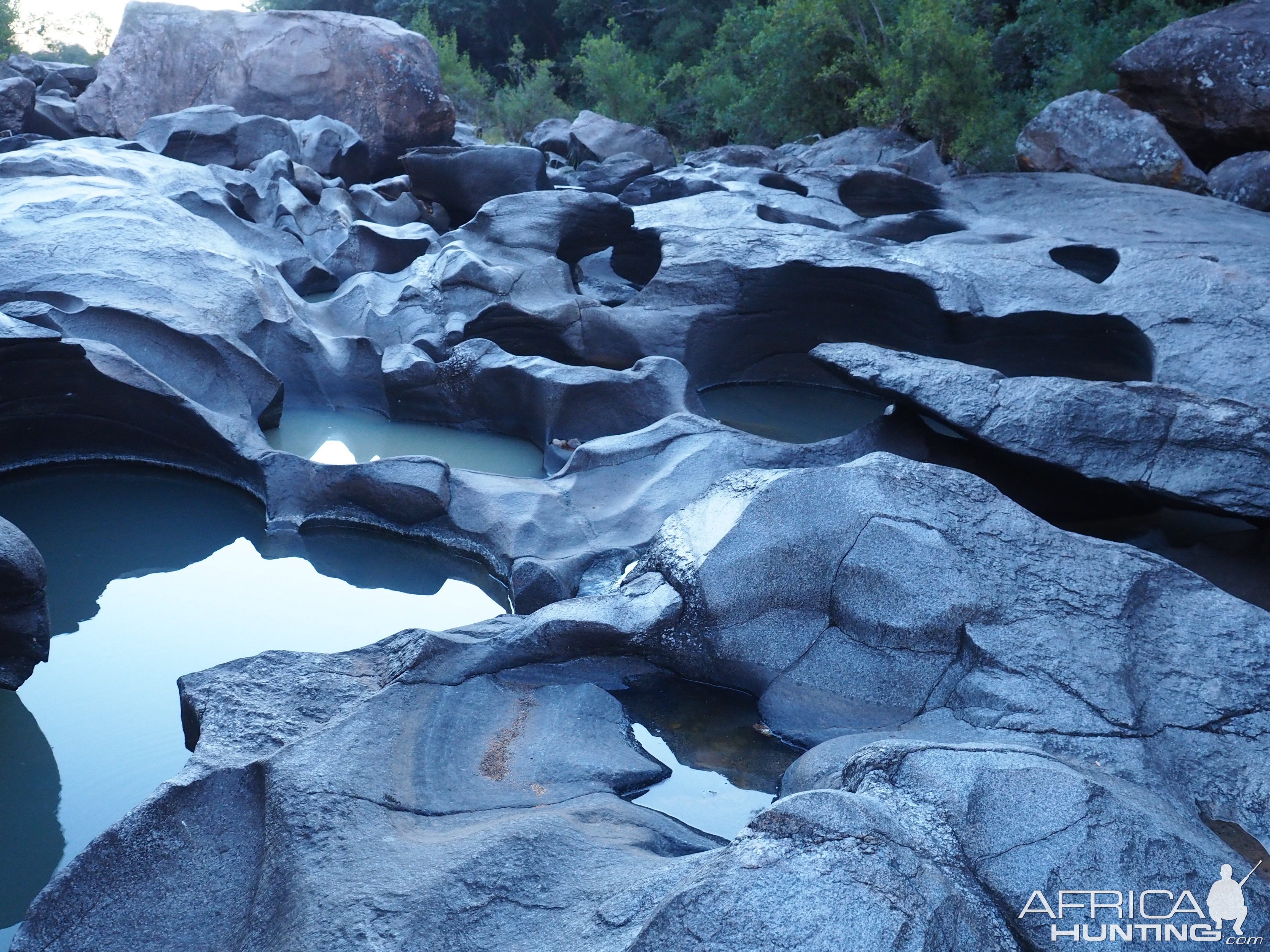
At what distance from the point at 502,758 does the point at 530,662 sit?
17.1 inches

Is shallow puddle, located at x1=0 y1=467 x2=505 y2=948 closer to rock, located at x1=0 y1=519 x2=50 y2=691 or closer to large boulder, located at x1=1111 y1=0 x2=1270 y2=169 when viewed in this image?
rock, located at x1=0 y1=519 x2=50 y2=691

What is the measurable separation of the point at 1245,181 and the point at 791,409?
15.3 feet

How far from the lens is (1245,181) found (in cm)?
810

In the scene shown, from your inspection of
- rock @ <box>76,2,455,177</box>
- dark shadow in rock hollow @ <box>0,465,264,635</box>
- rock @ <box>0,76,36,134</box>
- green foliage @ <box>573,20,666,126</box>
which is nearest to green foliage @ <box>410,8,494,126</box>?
green foliage @ <box>573,20,666,126</box>

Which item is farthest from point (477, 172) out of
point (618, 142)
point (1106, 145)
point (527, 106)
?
point (527, 106)

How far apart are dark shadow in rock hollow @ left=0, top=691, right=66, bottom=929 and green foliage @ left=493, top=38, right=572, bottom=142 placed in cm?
1616

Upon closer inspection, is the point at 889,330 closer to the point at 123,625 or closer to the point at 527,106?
the point at 123,625

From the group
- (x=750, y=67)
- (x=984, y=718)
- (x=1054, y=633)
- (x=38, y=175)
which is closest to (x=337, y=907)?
(x=984, y=718)

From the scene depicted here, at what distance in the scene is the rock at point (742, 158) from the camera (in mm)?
11242

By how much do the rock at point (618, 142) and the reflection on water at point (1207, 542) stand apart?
1046 centimetres

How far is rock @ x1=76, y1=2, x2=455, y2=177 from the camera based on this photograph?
1220cm

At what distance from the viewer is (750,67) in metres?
15.4

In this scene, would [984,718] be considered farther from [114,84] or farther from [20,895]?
[114,84]

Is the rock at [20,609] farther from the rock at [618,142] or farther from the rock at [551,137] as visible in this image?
the rock at [551,137]
